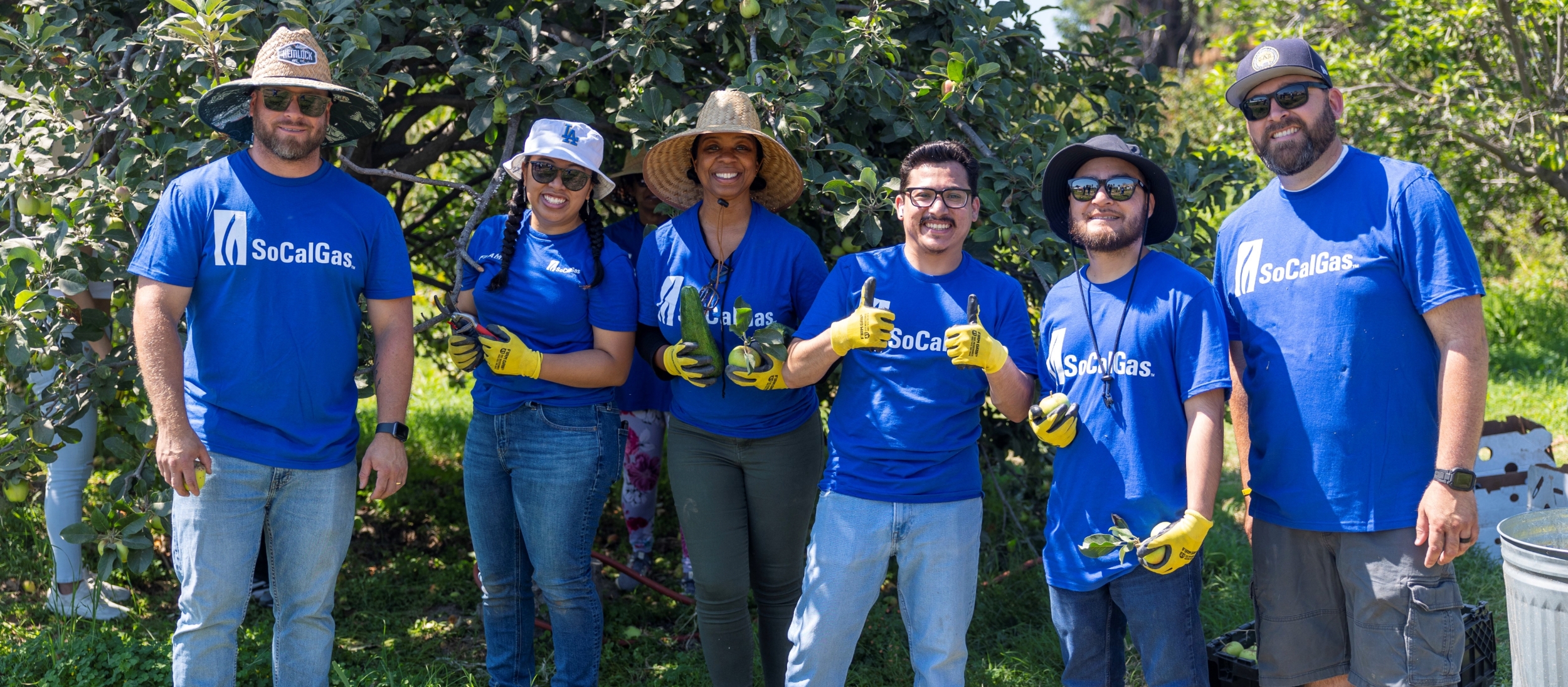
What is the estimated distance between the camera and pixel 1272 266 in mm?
2590

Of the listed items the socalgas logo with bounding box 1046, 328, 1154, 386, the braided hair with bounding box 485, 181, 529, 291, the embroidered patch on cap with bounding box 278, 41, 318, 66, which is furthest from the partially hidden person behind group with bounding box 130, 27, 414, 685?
the socalgas logo with bounding box 1046, 328, 1154, 386

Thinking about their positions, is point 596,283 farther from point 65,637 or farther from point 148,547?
point 65,637

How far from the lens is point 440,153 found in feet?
15.9

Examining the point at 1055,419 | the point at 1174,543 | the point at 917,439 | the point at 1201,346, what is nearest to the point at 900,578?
the point at 917,439

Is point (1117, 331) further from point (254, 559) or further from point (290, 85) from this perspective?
point (254, 559)

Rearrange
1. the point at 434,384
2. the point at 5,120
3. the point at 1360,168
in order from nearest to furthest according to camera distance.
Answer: the point at 1360,168, the point at 5,120, the point at 434,384

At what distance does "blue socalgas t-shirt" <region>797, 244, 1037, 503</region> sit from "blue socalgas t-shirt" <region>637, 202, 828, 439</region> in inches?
9.1

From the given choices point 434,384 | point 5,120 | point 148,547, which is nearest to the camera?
point 148,547

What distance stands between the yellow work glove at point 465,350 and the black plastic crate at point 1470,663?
7.35 feet

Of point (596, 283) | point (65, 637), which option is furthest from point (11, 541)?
point (596, 283)

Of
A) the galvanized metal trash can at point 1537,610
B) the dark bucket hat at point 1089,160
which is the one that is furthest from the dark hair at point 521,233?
the galvanized metal trash can at point 1537,610

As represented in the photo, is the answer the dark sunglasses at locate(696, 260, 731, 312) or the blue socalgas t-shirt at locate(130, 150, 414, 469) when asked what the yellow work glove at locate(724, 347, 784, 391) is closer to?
the dark sunglasses at locate(696, 260, 731, 312)

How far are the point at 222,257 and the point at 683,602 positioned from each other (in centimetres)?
233

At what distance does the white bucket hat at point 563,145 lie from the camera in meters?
3.00
